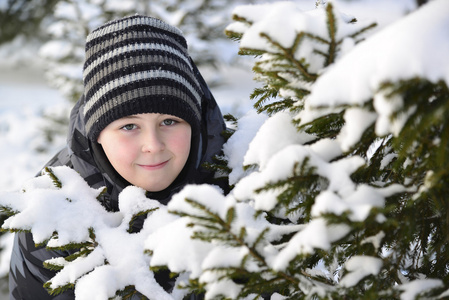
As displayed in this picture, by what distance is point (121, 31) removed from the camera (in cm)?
218

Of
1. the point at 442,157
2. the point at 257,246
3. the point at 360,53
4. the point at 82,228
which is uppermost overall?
the point at 360,53

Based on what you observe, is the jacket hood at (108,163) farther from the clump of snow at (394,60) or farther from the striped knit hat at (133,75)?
the clump of snow at (394,60)

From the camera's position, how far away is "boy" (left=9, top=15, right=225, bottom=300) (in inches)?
81.4

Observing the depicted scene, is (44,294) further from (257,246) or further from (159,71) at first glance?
(257,246)

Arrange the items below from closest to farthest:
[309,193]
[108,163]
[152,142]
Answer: [309,193], [152,142], [108,163]

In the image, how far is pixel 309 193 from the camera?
49.0 inches

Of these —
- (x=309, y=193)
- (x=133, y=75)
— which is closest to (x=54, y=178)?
(x=133, y=75)

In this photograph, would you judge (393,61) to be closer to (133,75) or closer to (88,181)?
(133,75)

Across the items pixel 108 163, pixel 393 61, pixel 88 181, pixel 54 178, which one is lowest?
pixel 88 181

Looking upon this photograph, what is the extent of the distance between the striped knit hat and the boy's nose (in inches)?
4.8

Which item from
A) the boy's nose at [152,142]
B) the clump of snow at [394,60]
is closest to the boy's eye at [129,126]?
the boy's nose at [152,142]

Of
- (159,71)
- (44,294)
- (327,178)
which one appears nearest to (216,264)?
(327,178)

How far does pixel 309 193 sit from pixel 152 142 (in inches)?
37.9

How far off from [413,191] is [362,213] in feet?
1.05
